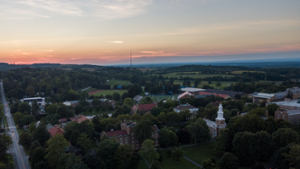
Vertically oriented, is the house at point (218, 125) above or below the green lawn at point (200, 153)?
above

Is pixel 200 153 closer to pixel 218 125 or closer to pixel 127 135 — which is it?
pixel 218 125

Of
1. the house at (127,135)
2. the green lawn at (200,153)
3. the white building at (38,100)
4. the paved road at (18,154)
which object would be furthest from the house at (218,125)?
the white building at (38,100)

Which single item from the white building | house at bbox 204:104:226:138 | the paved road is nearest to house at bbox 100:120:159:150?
house at bbox 204:104:226:138

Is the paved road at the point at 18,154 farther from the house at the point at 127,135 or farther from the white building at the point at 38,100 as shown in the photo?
the white building at the point at 38,100

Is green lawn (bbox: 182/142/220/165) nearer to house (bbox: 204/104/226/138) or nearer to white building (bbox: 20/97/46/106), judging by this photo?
house (bbox: 204/104/226/138)

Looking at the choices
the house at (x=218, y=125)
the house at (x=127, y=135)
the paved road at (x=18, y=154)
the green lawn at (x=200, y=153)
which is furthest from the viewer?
the house at (x=218, y=125)

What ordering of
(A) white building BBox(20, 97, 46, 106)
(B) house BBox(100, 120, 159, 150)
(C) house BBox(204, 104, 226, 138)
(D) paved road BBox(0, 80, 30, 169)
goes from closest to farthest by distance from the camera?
(D) paved road BBox(0, 80, 30, 169) < (B) house BBox(100, 120, 159, 150) < (C) house BBox(204, 104, 226, 138) < (A) white building BBox(20, 97, 46, 106)

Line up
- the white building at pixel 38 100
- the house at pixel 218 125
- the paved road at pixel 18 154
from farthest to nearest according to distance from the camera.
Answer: the white building at pixel 38 100 < the house at pixel 218 125 < the paved road at pixel 18 154

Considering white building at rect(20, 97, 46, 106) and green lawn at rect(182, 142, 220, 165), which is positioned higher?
white building at rect(20, 97, 46, 106)

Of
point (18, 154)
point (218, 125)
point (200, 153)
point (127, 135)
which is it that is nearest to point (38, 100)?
point (18, 154)

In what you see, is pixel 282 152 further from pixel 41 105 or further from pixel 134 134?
pixel 41 105
